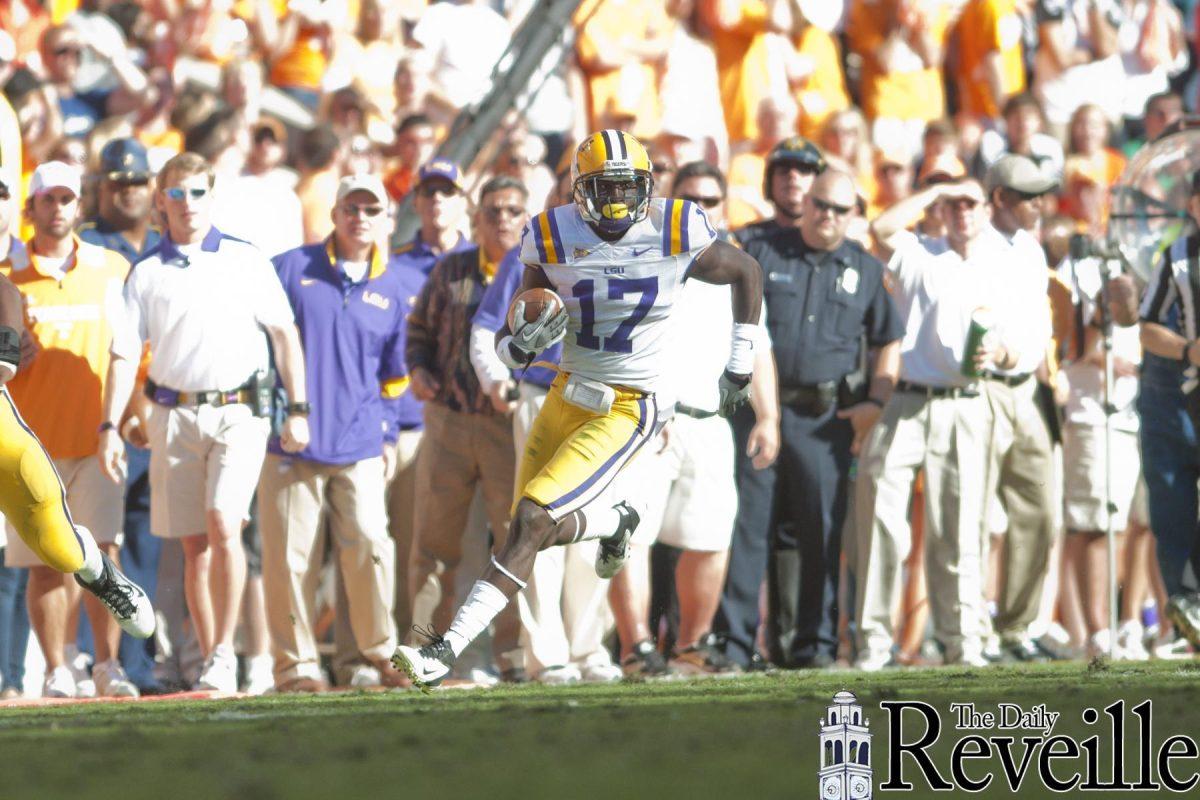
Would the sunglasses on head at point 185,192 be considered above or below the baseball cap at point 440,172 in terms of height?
below

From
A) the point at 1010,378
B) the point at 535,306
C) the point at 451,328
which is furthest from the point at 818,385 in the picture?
the point at 535,306

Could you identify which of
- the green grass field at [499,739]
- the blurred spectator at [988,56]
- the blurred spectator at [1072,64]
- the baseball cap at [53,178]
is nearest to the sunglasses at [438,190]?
the baseball cap at [53,178]

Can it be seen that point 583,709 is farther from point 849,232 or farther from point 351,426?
point 849,232

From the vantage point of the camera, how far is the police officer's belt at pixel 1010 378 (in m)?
12.2

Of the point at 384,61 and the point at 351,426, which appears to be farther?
the point at 384,61

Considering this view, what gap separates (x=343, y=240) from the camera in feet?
37.7

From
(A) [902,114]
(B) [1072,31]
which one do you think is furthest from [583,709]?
(B) [1072,31]

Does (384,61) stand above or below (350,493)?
above

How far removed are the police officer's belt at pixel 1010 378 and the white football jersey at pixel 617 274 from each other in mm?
3112

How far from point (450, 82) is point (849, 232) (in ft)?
10.1

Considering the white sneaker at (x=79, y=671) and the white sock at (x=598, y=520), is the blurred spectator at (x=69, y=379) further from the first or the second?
the white sock at (x=598, y=520)

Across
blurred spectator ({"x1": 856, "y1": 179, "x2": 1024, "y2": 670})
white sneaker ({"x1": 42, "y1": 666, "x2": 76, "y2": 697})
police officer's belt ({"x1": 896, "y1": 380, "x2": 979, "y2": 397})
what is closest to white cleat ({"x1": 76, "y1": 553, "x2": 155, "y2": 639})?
white sneaker ({"x1": 42, "y1": 666, "x2": 76, "y2": 697})

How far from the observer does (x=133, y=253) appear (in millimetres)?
11773

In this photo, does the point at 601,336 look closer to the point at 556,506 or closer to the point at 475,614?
the point at 556,506
